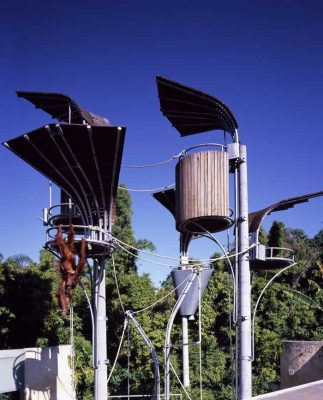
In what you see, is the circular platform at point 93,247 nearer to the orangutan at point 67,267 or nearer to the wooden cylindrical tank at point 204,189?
the wooden cylindrical tank at point 204,189

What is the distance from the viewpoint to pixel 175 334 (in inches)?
859

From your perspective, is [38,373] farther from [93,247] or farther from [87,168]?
[87,168]

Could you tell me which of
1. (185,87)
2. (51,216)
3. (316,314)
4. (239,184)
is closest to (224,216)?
(239,184)

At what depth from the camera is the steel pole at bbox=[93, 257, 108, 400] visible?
13.0m

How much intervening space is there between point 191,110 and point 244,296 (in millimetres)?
5384

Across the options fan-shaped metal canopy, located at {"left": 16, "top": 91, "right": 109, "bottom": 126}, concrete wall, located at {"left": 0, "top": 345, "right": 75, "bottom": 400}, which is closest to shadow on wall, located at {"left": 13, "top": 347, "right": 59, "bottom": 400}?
concrete wall, located at {"left": 0, "top": 345, "right": 75, "bottom": 400}

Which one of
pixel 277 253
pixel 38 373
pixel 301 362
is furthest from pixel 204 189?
pixel 277 253

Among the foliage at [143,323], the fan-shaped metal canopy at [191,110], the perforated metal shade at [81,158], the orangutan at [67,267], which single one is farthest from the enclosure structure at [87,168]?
the foliage at [143,323]

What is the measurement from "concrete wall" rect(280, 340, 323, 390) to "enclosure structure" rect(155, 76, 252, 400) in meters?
6.61

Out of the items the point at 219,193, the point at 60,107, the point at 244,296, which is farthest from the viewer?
the point at 60,107

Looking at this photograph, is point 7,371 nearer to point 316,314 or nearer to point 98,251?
point 98,251

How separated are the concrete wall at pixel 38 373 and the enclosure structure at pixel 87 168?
12.7 feet

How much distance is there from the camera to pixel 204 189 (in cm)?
1143

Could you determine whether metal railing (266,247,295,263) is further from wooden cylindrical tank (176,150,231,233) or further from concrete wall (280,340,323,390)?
concrete wall (280,340,323,390)
